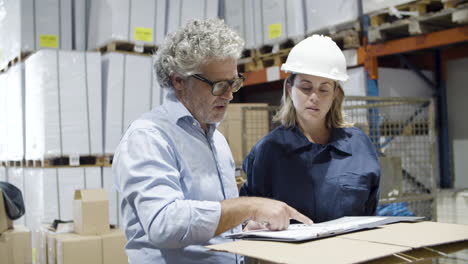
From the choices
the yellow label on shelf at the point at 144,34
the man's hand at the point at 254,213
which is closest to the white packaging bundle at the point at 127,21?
the yellow label on shelf at the point at 144,34

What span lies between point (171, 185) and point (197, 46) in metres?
0.57

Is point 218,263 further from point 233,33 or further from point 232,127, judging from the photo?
point 232,127

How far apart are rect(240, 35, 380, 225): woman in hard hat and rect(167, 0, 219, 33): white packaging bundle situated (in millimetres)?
3913

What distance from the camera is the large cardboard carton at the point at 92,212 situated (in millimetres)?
4688

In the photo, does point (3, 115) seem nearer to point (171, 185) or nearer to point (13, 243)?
point (13, 243)

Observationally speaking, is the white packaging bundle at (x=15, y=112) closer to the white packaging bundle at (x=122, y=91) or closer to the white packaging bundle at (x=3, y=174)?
the white packaging bundle at (x=3, y=174)

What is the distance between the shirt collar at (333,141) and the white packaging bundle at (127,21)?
389 centimetres

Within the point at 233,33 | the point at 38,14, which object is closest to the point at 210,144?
the point at 233,33

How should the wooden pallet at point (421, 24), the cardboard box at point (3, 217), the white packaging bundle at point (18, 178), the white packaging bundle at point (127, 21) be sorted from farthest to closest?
1. the white packaging bundle at point (18, 178)
2. the white packaging bundle at point (127, 21)
3. the cardboard box at point (3, 217)
4. the wooden pallet at point (421, 24)

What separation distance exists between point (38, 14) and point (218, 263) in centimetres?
524

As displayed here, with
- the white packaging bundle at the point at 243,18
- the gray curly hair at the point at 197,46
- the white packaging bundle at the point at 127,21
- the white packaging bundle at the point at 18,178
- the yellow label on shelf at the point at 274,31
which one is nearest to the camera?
the gray curly hair at the point at 197,46

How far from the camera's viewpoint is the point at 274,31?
6617 millimetres

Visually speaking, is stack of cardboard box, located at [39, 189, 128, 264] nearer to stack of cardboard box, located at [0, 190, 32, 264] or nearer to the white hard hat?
stack of cardboard box, located at [0, 190, 32, 264]

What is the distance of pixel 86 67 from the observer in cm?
596
